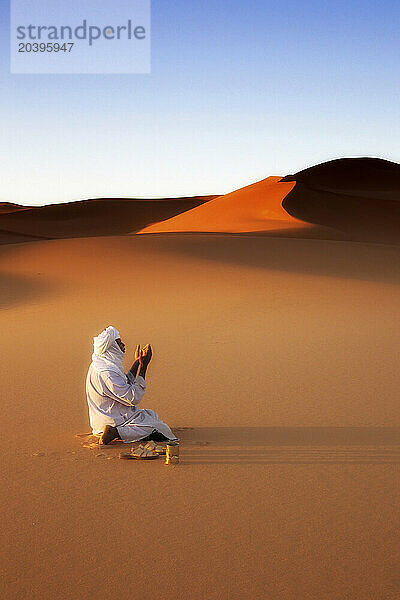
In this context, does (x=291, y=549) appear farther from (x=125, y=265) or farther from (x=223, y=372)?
(x=125, y=265)

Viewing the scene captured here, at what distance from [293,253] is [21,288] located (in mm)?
9153

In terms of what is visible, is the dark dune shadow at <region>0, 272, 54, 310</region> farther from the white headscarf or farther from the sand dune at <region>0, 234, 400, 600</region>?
the white headscarf

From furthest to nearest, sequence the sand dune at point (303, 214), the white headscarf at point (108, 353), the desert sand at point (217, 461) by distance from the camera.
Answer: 1. the sand dune at point (303, 214)
2. the white headscarf at point (108, 353)
3. the desert sand at point (217, 461)

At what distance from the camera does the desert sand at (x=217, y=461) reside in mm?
4688

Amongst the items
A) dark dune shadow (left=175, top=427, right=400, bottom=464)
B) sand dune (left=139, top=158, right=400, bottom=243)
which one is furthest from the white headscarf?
sand dune (left=139, top=158, right=400, bottom=243)

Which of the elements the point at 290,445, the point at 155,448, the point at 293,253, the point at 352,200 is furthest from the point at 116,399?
the point at 352,200

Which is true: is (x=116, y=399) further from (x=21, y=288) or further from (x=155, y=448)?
(x=21, y=288)

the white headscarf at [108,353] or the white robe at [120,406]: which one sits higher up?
the white headscarf at [108,353]

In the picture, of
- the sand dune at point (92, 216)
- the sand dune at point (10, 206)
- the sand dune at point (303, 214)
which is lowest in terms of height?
the sand dune at point (303, 214)

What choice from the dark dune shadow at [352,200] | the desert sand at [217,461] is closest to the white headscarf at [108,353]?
the desert sand at [217,461]

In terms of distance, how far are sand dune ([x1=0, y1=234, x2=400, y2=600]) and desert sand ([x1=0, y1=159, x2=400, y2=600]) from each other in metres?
0.02

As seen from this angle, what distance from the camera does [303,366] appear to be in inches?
438

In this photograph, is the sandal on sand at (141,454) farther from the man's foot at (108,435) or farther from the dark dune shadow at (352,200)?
the dark dune shadow at (352,200)

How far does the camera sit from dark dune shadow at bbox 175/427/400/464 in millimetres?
6884
